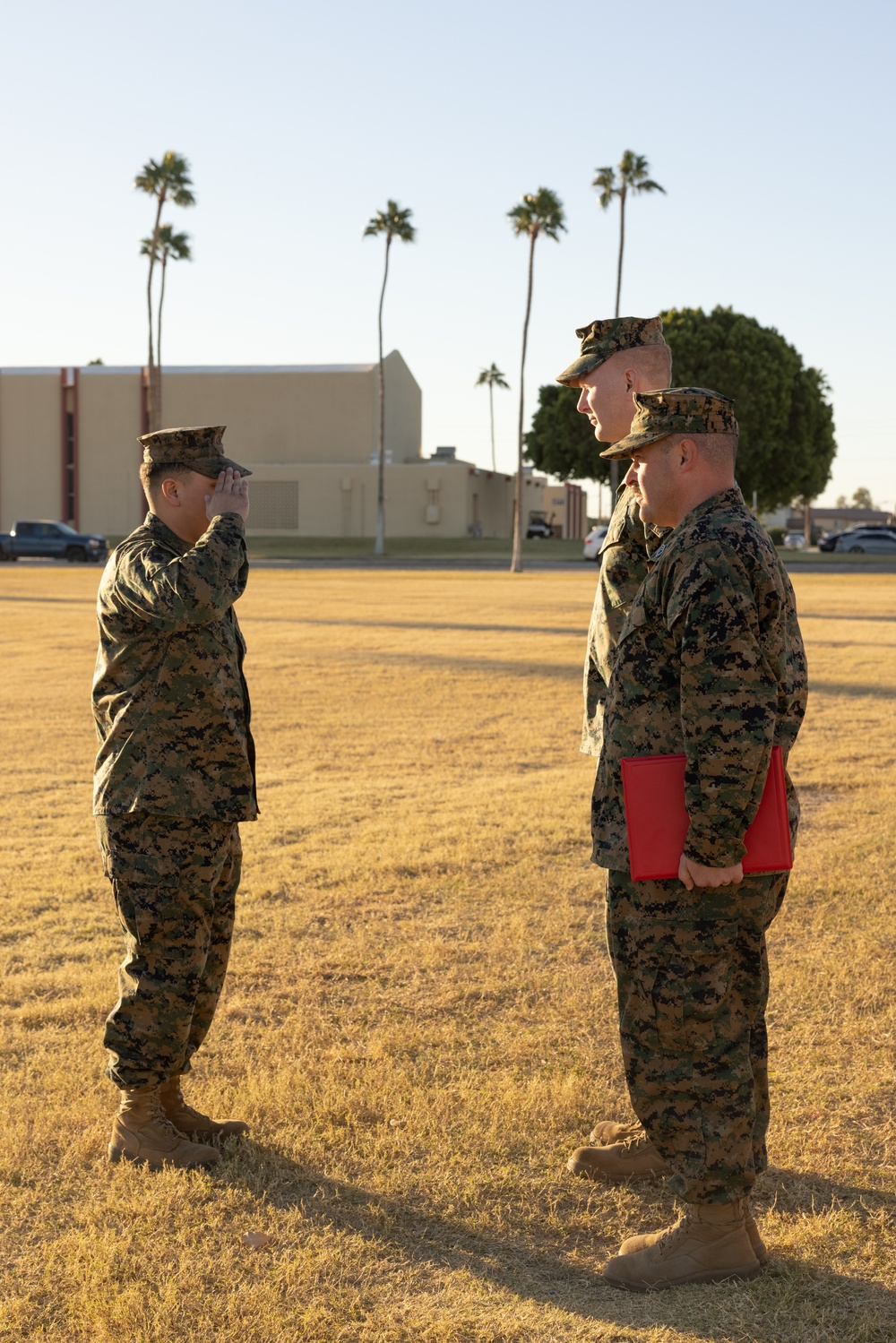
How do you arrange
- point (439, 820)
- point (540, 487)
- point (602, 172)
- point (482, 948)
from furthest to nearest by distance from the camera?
point (540, 487) < point (602, 172) < point (439, 820) < point (482, 948)

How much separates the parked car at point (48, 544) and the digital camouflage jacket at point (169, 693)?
4598 cm

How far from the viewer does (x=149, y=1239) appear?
10.6 ft

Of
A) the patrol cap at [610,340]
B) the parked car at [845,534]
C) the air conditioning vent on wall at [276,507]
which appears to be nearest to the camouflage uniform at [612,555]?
the patrol cap at [610,340]

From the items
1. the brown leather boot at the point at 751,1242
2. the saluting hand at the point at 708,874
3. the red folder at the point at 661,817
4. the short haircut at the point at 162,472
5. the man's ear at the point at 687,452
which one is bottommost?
the brown leather boot at the point at 751,1242

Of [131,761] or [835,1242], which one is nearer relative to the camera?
[835,1242]

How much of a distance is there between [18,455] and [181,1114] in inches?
2636

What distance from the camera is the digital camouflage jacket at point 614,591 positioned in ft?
12.1

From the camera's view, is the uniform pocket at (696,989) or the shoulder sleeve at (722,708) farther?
the uniform pocket at (696,989)

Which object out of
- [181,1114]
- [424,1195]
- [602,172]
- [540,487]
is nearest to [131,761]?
[181,1114]

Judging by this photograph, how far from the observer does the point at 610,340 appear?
3844 millimetres

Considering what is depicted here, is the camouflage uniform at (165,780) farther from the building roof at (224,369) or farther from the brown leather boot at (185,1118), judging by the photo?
the building roof at (224,369)

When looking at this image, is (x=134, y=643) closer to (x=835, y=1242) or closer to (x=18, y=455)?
(x=835, y=1242)

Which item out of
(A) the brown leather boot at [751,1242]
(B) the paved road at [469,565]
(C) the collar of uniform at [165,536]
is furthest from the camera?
(B) the paved road at [469,565]

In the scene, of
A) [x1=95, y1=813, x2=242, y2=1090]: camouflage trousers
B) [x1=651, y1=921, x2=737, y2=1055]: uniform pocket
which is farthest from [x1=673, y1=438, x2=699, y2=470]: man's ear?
[x1=95, y1=813, x2=242, y2=1090]: camouflage trousers
